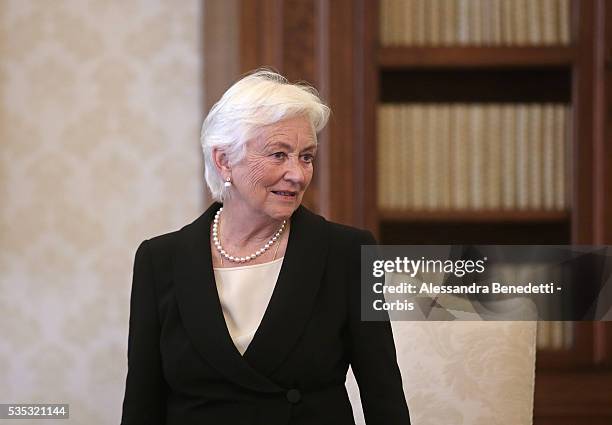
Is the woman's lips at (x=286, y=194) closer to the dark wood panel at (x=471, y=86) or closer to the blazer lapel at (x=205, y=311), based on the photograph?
the blazer lapel at (x=205, y=311)

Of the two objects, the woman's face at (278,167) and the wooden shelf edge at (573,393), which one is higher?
→ the woman's face at (278,167)

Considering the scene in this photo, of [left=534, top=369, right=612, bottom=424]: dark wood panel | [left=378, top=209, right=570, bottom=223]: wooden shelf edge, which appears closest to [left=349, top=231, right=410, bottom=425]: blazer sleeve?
[left=534, top=369, right=612, bottom=424]: dark wood panel

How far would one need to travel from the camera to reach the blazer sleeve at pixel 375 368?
1.37 m

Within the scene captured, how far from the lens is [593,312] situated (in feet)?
4.90

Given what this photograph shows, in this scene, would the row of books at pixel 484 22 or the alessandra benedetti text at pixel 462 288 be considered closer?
the alessandra benedetti text at pixel 462 288

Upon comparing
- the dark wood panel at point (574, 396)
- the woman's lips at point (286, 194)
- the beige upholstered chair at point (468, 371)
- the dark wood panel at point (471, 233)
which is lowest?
the dark wood panel at point (574, 396)

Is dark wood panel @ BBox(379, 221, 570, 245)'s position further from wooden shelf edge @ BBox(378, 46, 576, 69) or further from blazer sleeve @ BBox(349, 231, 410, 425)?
blazer sleeve @ BBox(349, 231, 410, 425)

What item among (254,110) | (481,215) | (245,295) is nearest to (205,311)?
(245,295)

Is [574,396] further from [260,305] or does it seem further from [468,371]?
[260,305]

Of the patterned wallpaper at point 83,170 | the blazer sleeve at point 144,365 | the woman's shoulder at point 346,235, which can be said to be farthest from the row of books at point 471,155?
the blazer sleeve at point 144,365

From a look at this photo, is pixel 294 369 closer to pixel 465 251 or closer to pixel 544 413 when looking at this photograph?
pixel 465 251

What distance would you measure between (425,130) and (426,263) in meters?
0.92

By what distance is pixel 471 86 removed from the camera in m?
2.39

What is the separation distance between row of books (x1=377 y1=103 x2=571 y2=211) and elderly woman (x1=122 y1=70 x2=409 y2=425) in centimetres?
85
